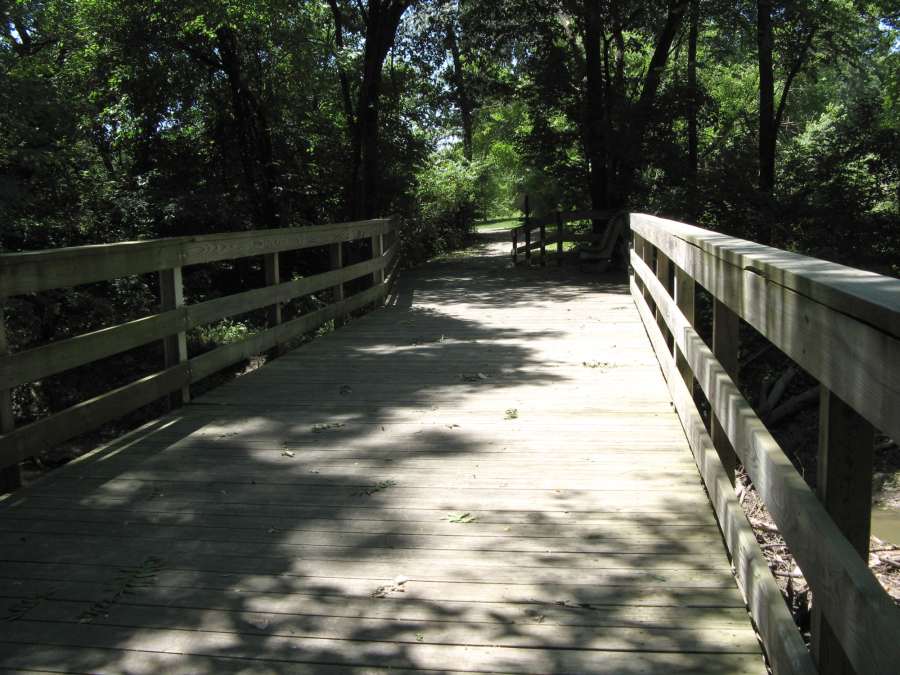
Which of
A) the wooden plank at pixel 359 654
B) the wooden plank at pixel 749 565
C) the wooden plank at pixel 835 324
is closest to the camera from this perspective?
the wooden plank at pixel 835 324

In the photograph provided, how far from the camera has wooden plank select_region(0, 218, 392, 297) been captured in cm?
402

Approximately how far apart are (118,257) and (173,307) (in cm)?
82

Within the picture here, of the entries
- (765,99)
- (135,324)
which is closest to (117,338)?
(135,324)

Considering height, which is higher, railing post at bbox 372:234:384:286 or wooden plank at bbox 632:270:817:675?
railing post at bbox 372:234:384:286

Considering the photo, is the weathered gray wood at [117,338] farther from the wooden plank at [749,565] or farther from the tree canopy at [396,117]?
the tree canopy at [396,117]

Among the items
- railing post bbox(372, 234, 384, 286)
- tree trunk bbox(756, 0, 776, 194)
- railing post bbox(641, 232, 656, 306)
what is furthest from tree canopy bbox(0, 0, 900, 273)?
railing post bbox(641, 232, 656, 306)

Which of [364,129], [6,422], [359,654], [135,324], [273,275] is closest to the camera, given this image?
[359,654]

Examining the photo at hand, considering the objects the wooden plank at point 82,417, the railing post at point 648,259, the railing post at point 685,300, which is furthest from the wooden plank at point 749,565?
the railing post at point 648,259

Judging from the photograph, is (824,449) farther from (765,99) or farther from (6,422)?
(765,99)

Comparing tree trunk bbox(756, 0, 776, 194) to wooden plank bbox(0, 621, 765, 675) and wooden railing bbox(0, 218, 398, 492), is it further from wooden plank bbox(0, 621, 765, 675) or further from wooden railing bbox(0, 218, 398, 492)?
wooden plank bbox(0, 621, 765, 675)

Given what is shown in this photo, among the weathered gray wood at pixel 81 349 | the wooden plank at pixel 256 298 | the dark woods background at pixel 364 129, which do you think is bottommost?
the weathered gray wood at pixel 81 349

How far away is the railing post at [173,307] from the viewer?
18.3 feet

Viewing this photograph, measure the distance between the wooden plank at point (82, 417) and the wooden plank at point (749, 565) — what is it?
304 cm

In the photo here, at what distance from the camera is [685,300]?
186 inches
